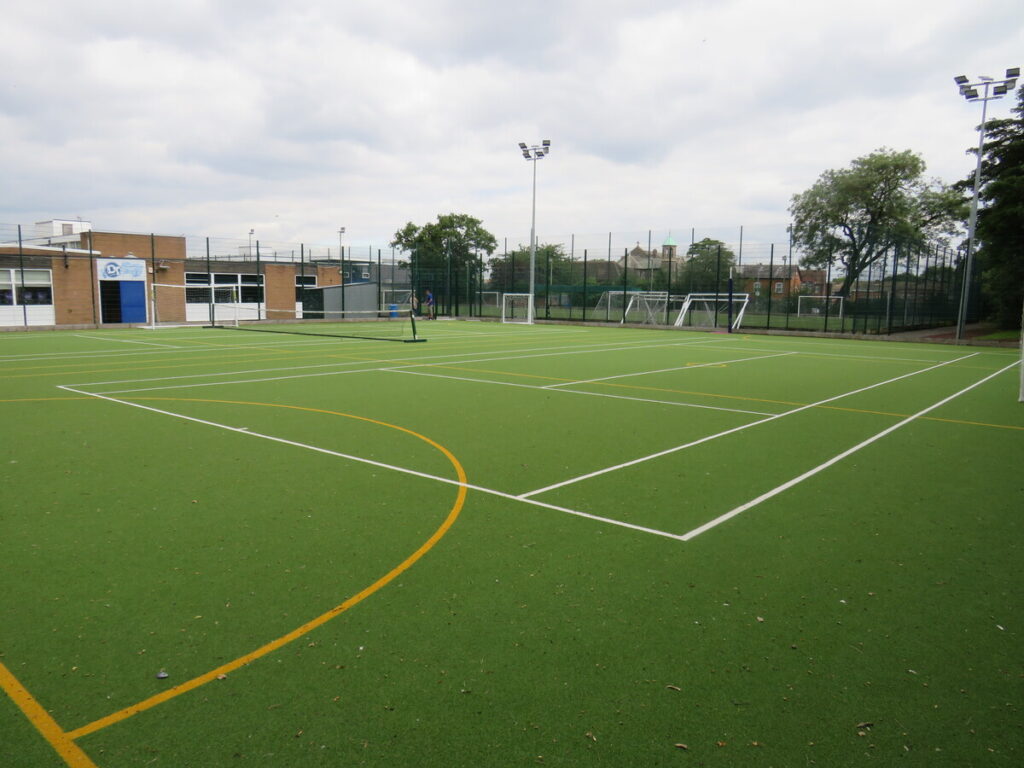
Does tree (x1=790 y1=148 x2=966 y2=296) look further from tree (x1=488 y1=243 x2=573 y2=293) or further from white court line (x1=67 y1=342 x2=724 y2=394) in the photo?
white court line (x1=67 y1=342 x2=724 y2=394)

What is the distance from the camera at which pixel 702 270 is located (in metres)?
39.4

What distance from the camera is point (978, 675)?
3.25 metres

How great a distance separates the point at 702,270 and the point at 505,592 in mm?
37767

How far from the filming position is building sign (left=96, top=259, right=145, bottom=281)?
1334 inches

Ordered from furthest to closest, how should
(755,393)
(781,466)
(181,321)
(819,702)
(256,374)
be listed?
(181,321), (256,374), (755,393), (781,466), (819,702)

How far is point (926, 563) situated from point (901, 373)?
45.5 feet

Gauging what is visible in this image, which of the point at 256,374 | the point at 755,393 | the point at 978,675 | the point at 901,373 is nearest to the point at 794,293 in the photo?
the point at 901,373

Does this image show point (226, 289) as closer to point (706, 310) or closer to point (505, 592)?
point (706, 310)

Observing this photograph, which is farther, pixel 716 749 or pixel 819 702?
pixel 819 702

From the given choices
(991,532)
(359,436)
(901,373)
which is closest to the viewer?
(991,532)

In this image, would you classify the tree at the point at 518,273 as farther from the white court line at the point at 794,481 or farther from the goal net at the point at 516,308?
the white court line at the point at 794,481

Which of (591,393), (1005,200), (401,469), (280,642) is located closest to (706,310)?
(1005,200)

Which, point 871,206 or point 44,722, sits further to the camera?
point 871,206

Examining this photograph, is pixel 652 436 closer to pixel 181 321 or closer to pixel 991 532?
pixel 991 532
